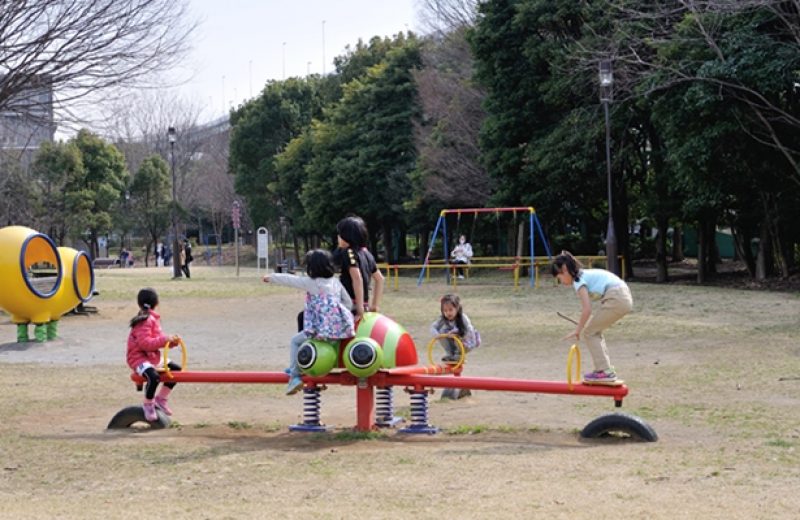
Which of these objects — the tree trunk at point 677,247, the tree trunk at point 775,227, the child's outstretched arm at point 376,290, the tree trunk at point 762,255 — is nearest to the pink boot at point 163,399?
the child's outstretched arm at point 376,290

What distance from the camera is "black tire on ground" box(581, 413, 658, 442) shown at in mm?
8867

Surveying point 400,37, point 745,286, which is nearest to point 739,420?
point 745,286

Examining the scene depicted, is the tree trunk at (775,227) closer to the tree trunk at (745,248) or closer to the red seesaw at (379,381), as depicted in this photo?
the tree trunk at (745,248)

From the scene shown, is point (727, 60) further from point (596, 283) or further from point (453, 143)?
point (596, 283)

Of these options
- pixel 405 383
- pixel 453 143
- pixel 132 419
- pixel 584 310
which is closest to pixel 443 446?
pixel 405 383

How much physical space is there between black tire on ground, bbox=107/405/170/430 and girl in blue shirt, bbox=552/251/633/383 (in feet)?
12.7

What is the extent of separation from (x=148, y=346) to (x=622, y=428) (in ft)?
14.5

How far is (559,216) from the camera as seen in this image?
136 feet

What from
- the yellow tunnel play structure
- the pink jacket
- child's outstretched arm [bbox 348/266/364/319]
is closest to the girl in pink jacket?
the pink jacket

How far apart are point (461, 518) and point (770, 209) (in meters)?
26.0

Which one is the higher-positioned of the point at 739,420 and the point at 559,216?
the point at 559,216

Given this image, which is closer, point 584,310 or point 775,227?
point 584,310

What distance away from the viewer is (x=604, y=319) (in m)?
9.28

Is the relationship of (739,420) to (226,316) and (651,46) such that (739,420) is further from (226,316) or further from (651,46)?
(651,46)
